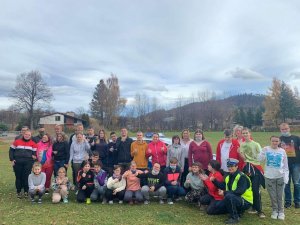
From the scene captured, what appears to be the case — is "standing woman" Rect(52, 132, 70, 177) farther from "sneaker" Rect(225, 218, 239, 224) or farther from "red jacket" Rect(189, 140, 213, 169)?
"sneaker" Rect(225, 218, 239, 224)

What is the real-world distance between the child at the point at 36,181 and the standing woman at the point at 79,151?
910 mm

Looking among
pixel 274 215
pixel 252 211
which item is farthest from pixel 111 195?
pixel 274 215

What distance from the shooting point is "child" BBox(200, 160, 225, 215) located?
6.86 meters

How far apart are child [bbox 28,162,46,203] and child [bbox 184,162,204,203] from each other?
147 inches

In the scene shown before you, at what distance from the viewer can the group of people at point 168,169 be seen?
6.64 m

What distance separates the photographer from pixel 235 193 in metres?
6.46

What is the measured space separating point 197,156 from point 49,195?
14.0 ft

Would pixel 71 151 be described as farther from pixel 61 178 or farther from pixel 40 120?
pixel 40 120

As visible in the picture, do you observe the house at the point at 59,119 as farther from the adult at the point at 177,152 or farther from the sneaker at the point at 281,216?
the sneaker at the point at 281,216

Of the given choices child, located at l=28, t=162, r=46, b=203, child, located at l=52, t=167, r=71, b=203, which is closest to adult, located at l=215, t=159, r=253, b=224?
child, located at l=52, t=167, r=71, b=203

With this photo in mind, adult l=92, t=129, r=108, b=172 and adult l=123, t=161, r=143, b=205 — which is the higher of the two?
adult l=92, t=129, r=108, b=172

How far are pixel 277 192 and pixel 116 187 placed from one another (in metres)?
3.81

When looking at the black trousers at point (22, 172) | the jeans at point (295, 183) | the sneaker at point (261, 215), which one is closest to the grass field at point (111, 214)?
the sneaker at point (261, 215)

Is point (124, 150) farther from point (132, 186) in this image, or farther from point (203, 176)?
point (203, 176)
